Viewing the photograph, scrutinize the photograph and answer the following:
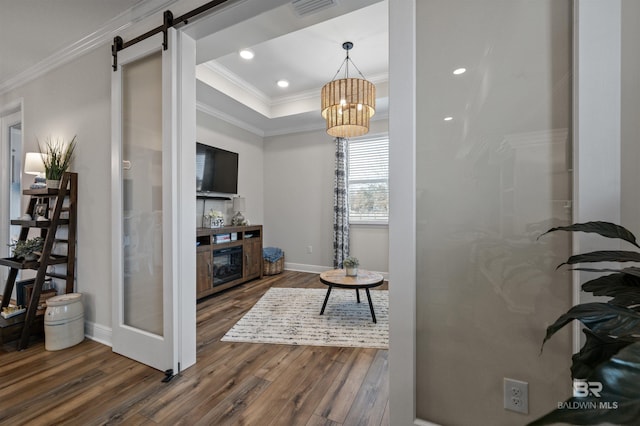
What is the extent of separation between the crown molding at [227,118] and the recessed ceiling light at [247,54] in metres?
1.08

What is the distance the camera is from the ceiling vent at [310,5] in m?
1.85

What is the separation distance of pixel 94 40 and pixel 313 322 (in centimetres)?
320

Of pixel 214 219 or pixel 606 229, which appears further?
pixel 214 219

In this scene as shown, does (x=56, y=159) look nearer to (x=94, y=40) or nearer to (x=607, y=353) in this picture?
(x=94, y=40)

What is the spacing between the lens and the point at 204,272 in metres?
3.39

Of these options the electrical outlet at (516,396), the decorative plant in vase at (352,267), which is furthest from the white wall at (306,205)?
the electrical outlet at (516,396)

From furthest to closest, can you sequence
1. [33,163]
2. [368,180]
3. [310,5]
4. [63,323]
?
[368,180], [33,163], [63,323], [310,5]

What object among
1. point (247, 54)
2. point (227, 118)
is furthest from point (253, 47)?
point (227, 118)

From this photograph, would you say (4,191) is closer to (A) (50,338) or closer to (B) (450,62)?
(A) (50,338)

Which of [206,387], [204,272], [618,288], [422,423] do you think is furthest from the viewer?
[204,272]

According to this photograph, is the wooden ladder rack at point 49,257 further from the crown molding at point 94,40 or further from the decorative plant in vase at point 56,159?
the crown molding at point 94,40

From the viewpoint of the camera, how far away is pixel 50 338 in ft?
7.13

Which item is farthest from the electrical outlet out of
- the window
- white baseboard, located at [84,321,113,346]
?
the window

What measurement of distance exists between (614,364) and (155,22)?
110 inches
